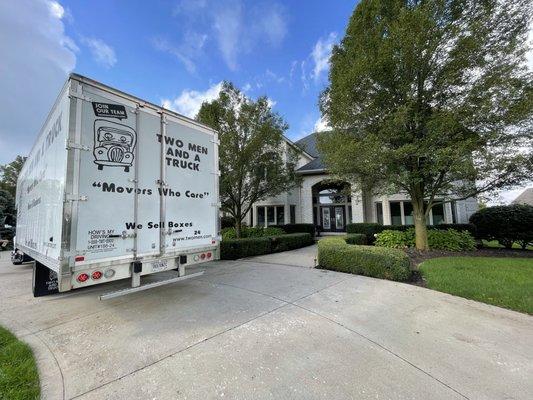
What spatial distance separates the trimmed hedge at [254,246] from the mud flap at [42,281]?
5.60 metres

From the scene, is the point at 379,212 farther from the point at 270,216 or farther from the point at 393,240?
the point at 270,216

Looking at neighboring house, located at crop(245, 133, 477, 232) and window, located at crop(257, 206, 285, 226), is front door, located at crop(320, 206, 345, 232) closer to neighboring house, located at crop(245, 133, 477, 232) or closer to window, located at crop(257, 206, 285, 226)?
neighboring house, located at crop(245, 133, 477, 232)

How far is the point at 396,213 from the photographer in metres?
17.9

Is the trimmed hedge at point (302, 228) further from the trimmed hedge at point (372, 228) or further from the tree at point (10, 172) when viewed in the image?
the tree at point (10, 172)

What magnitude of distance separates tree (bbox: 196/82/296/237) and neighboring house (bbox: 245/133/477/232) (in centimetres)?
379

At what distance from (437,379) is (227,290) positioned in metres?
4.26

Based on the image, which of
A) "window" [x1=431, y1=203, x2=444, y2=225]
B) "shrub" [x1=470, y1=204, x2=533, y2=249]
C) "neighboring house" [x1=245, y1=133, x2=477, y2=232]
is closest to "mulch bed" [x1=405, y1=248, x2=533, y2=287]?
"shrub" [x1=470, y1=204, x2=533, y2=249]

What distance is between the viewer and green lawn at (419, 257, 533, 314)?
5.02 m

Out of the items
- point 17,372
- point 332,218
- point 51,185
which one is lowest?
point 17,372

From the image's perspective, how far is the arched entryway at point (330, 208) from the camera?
20797 mm

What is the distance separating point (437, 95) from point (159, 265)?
11143mm

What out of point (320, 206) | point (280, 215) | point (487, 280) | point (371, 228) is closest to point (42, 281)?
point (487, 280)

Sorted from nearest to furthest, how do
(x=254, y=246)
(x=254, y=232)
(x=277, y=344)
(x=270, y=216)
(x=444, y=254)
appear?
(x=277, y=344), (x=444, y=254), (x=254, y=246), (x=254, y=232), (x=270, y=216)

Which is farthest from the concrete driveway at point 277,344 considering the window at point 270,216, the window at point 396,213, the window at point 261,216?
the window at point 261,216
